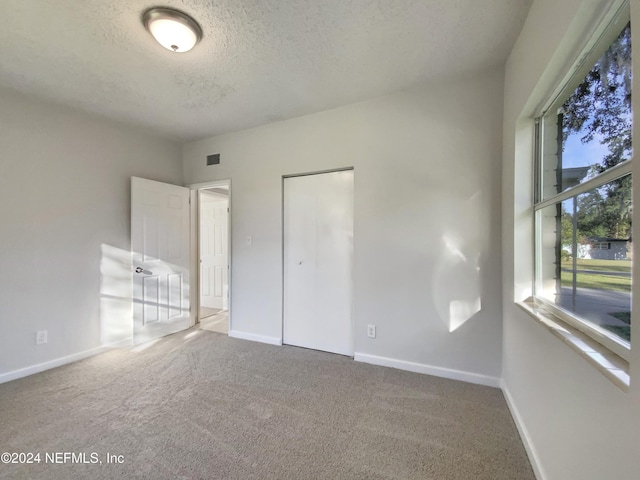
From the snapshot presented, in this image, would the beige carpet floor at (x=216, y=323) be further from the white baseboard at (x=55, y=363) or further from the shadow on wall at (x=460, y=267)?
the shadow on wall at (x=460, y=267)

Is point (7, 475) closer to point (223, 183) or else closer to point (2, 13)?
point (2, 13)

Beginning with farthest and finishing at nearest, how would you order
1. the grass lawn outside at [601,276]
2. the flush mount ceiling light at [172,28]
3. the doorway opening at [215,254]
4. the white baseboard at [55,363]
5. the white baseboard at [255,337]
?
the doorway opening at [215,254]
the white baseboard at [255,337]
the white baseboard at [55,363]
the flush mount ceiling light at [172,28]
the grass lawn outside at [601,276]

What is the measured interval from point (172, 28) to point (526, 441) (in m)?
3.24

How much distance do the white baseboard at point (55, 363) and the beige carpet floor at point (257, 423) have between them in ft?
0.28

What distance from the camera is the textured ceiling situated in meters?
1.58

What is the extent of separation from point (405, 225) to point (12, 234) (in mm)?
3516

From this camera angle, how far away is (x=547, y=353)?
1.32 m

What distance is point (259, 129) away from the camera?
3252mm

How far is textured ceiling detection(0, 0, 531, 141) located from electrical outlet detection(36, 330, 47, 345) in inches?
86.7

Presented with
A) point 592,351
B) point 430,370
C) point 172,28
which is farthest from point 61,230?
point 592,351

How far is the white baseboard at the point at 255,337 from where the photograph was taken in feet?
10.4

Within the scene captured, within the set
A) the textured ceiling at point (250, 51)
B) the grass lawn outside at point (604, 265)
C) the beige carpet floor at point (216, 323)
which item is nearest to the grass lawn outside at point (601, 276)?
the grass lawn outside at point (604, 265)

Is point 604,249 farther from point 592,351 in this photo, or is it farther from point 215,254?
point 215,254

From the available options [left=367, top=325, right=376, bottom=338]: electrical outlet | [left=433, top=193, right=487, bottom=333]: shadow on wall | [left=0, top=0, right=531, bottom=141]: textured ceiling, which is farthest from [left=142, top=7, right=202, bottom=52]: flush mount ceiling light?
[left=367, top=325, right=376, bottom=338]: electrical outlet
